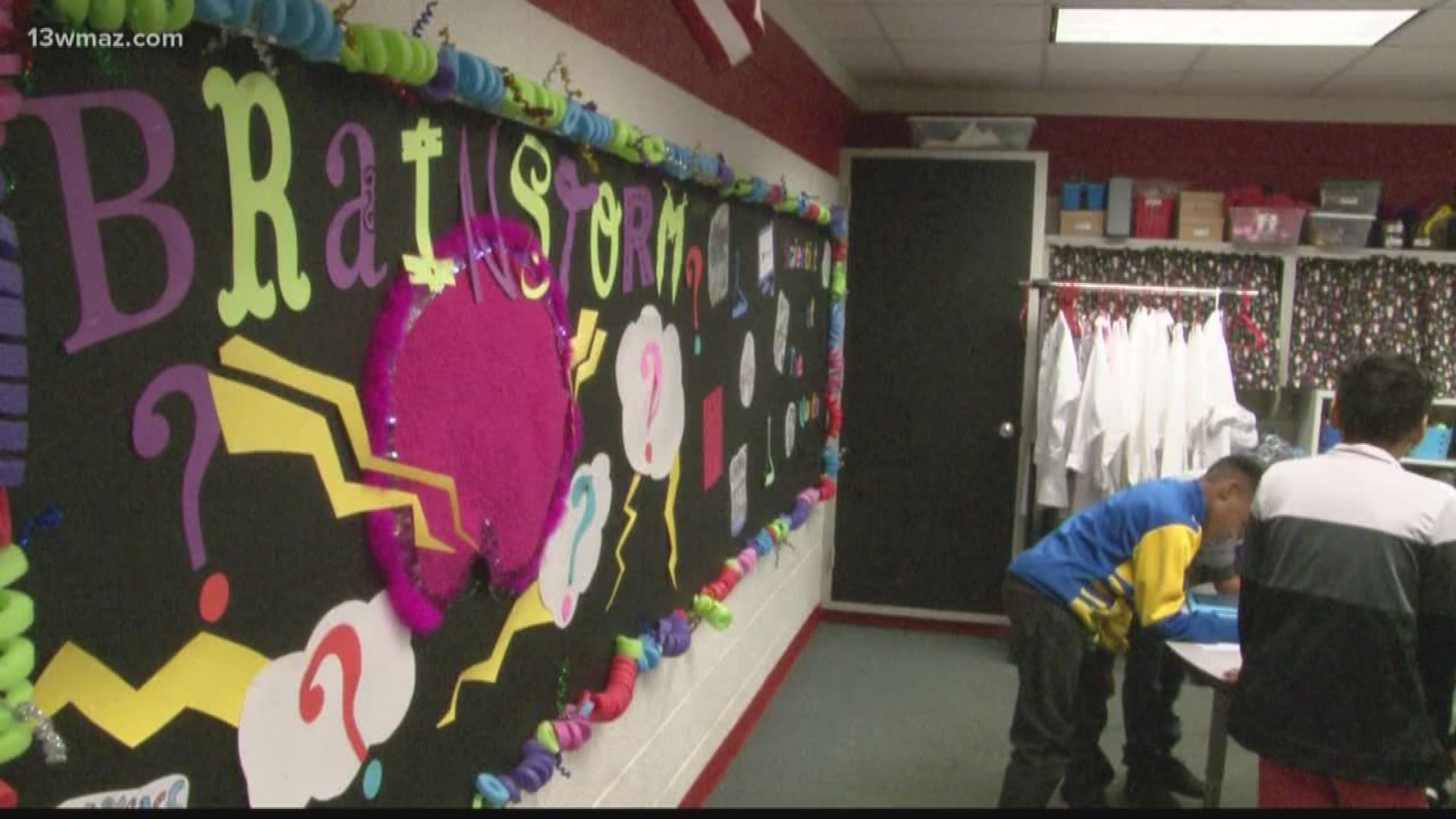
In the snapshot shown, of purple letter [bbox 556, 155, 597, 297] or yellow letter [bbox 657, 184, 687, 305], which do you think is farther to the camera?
yellow letter [bbox 657, 184, 687, 305]

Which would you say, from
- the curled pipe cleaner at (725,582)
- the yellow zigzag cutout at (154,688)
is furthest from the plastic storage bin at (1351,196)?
the yellow zigzag cutout at (154,688)

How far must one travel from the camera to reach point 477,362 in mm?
1737

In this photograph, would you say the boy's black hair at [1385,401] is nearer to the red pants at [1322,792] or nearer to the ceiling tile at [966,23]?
the red pants at [1322,792]

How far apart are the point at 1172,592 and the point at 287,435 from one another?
2203 mm

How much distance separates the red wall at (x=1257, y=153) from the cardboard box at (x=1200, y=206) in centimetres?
27

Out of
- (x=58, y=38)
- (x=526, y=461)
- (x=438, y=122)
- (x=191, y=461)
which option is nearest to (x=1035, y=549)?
(x=526, y=461)

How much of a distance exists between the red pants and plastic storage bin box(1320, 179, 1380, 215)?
341cm

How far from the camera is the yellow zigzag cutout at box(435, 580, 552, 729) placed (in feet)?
5.88

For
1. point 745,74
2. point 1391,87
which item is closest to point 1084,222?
point 1391,87

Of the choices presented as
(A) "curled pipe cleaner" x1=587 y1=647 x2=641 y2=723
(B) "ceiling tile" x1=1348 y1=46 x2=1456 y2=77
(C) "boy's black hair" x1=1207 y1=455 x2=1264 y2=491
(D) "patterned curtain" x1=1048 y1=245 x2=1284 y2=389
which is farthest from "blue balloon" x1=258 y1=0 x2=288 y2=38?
(D) "patterned curtain" x1=1048 y1=245 x2=1284 y2=389

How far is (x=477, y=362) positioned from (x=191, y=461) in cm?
60

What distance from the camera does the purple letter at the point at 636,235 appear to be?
2.34 meters

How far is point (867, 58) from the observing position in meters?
4.82

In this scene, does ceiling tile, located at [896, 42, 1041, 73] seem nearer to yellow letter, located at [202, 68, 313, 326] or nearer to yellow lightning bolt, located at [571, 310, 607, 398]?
yellow lightning bolt, located at [571, 310, 607, 398]
